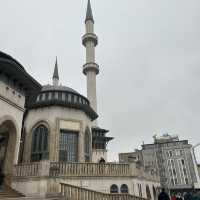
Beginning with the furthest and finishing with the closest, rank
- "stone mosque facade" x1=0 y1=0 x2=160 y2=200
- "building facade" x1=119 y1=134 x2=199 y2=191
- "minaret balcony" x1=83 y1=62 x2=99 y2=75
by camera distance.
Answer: "building facade" x1=119 y1=134 x2=199 y2=191, "minaret balcony" x1=83 y1=62 x2=99 y2=75, "stone mosque facade" x1=0 y1=0 x2=160 y2=200

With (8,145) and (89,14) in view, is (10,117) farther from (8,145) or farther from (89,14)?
(89,14)

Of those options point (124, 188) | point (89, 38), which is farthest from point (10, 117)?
point (89, 38)

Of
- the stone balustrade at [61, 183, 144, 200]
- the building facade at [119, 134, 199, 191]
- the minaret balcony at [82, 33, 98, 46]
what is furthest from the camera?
the building facade at [119, 134, 199, 191]

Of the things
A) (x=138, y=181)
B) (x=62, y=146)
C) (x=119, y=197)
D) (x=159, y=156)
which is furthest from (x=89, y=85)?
(x=159, y=156)

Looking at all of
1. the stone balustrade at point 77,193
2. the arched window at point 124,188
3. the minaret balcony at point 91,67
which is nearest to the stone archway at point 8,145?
the stone balustrade at point 77,193

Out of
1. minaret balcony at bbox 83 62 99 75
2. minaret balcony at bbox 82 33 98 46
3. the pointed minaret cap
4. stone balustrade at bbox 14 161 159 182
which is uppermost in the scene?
the pointed minaret cap

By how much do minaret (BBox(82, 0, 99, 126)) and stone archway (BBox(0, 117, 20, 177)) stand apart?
2601 cm

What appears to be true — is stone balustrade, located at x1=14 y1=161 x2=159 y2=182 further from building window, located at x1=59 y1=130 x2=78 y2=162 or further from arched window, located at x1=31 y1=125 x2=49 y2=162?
arched window, located at x1=31 y1=125 x2=49 y2=162

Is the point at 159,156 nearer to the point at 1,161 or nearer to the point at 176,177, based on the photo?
the point at 176,177

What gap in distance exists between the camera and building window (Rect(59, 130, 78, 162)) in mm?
23364

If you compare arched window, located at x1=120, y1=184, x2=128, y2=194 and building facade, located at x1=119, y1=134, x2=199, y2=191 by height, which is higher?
building facade, located at x1=119, y1=134, x2=199, y2=191

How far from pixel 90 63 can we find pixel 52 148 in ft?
88.1

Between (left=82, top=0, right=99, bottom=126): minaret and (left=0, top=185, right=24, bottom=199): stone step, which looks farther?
(left=82, top=0, right=99, bottom=126): minaret

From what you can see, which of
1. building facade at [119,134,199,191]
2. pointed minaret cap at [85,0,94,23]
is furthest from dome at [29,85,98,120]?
building facade at [119,134,199,191]
